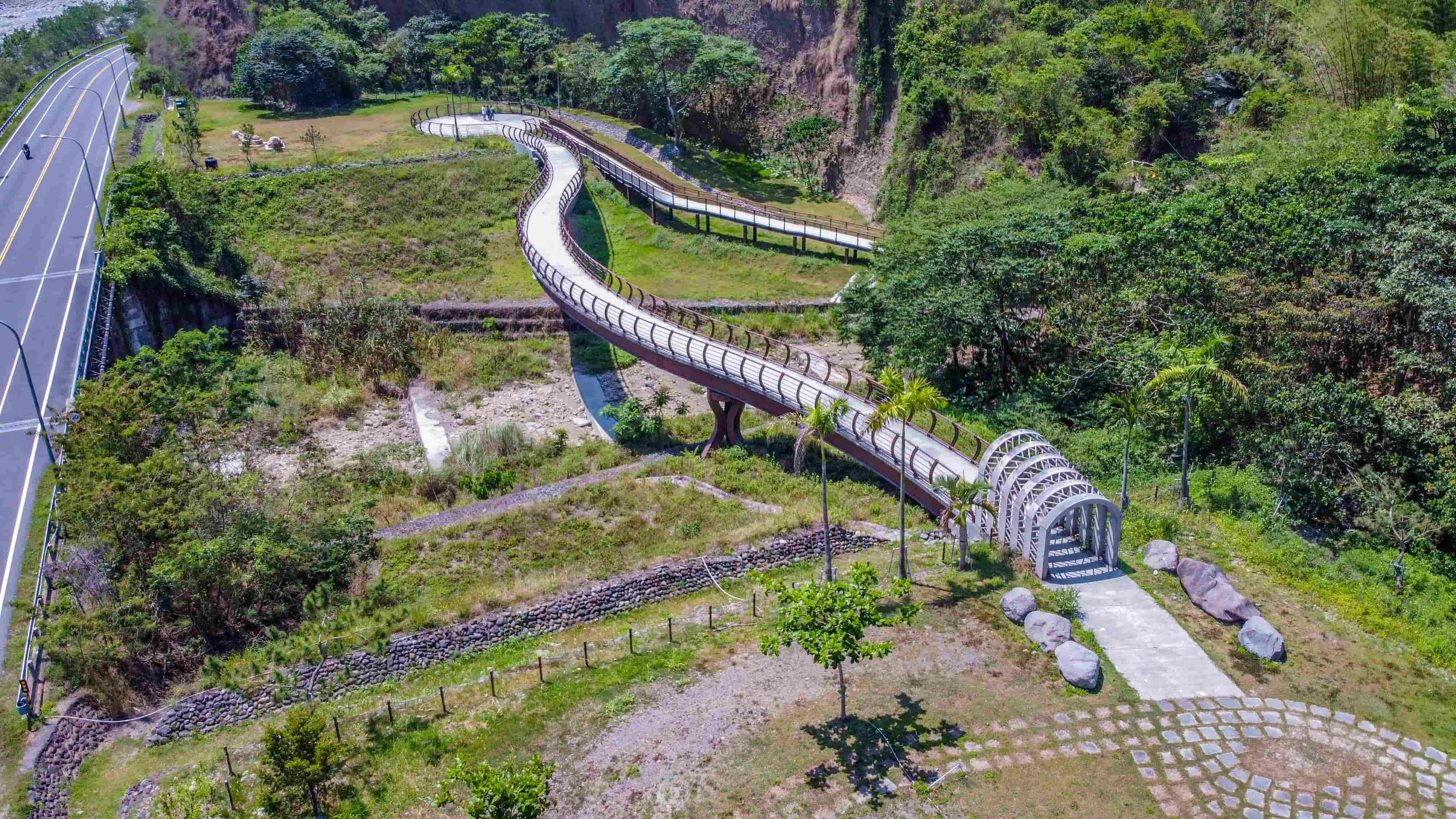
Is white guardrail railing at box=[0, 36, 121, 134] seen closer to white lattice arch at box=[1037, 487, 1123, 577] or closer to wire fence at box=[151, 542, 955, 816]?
wire fence at box=[151, 542, 955, 816]

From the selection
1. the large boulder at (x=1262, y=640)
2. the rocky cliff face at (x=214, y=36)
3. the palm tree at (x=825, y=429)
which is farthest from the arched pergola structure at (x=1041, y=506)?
the rocky cliff face at (x=214, y=36)

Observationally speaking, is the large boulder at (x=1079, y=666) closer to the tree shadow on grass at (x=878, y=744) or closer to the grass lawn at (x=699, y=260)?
the tree shadow on grass at (x=878, y=744)

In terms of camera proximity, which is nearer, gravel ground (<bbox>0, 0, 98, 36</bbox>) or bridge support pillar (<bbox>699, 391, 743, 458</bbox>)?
bridge support pillar (<bbox>699, 391, 743, 458</bbox>)

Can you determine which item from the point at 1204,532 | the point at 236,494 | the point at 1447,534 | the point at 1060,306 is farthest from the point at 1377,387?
the point at 236,494

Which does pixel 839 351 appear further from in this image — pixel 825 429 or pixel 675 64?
pixel 675 64

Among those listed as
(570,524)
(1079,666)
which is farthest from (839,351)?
(1079,666)

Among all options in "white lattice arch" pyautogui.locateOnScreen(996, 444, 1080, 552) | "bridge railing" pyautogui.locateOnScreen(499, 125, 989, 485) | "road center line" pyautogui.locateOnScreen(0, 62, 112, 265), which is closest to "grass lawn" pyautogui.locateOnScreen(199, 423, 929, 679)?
"bridge railing" pyautogui.locateOnScreen(499, 125, 989, 485)

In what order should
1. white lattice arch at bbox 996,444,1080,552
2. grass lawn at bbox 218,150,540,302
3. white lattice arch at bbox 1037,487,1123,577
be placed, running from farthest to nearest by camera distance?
grass lawn at bbox 218,150,540,302, white lattice arch at bbox 996,444,1080,552, white lattice arch at bbox 1037,487,1123,577

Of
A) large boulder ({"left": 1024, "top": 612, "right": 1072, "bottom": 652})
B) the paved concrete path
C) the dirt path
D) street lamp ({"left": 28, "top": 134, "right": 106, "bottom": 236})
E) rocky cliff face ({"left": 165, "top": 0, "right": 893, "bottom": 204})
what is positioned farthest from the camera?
rocky cliff face ({"left": 165, "top": 0, "right": 893, "bottom": 204})
